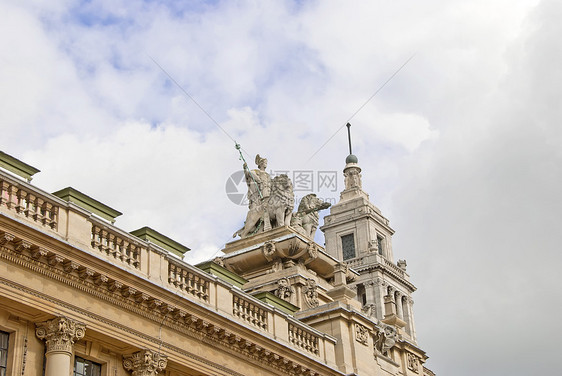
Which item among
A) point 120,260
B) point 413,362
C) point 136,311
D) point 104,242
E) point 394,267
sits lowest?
point 136,311

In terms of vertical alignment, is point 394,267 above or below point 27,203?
above

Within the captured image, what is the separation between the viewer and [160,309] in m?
28.7

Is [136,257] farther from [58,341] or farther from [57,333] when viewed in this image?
[58,341]

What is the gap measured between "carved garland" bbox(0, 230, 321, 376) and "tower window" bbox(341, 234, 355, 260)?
89706 mm

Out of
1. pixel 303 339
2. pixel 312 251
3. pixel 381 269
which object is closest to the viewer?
pixel 303 339

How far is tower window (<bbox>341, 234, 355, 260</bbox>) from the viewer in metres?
124

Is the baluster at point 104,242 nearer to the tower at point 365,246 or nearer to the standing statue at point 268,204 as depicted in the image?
the standing statue at point 268,204

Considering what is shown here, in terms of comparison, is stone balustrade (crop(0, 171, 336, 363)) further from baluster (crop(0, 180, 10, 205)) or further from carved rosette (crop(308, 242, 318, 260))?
carved rosette (crop(308, 242, 318, 260))

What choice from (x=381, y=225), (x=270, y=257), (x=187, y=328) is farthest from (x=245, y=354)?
(x=381, y=225)

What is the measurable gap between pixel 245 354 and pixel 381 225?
9538cm

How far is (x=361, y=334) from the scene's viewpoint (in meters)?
38.8

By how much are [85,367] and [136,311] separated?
2287mm

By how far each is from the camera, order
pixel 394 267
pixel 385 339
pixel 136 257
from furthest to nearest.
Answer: pixel 394 267, pixel 385 339, pixel 136 257

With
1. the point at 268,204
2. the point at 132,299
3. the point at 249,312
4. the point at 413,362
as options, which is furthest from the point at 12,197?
the point at 413,362
